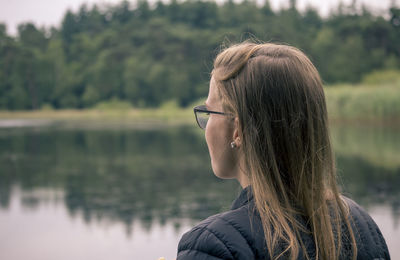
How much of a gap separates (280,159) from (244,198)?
4.1 inches

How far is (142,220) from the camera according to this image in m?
7.62

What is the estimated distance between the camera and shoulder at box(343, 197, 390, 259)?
3.05 ft

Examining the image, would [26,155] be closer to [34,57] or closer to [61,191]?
[61,191]

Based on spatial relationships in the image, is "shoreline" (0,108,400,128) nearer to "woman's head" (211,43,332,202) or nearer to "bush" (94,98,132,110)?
"bush" (94,98,132,110)

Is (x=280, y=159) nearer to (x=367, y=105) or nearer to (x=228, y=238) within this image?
(x=228, y=238)

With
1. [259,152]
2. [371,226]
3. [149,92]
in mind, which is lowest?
[149,92]

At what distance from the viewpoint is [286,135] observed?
907mm

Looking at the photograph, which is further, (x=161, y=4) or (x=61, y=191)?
(x=161, y=4)

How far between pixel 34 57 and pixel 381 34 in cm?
2839

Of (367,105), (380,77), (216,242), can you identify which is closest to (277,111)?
(216,242)

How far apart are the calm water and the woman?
2110 millimetres

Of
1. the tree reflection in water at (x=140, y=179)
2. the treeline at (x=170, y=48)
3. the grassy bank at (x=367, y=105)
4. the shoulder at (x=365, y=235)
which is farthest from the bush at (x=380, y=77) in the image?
the shoulder at (x=365, y=235)

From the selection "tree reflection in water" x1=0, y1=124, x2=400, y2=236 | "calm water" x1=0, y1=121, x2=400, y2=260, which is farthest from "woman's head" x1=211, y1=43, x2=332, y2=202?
"tree reflection in water" x1=0, y1=124, x2=400, y2=236

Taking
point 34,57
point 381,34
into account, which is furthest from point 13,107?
point 381,34
